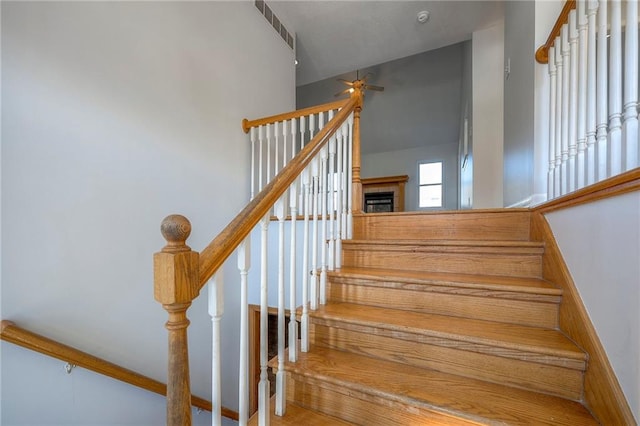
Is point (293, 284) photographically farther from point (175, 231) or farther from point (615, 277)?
point (615, 277)

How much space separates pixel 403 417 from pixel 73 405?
1616mm

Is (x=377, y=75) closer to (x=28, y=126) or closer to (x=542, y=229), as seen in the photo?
(x=542, y=229)

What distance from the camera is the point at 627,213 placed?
2.39 feet

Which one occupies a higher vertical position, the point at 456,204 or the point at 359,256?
the point at 456,204

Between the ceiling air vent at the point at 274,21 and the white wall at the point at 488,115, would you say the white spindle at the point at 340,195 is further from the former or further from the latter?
the white wall at the point at 488,115

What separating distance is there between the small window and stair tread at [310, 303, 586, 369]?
6096 mm

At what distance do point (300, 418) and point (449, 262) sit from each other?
1042mm

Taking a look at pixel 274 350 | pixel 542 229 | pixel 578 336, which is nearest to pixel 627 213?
pixel 578 336

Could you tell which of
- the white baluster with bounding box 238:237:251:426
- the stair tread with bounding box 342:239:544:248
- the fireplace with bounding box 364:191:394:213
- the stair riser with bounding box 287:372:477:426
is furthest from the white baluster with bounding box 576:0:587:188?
the fireplace with bounding box 364:191:394:213

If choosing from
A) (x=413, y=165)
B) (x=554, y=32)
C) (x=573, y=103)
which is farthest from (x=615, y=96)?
(x=413, y=165)

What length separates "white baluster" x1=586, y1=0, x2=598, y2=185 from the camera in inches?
41.3

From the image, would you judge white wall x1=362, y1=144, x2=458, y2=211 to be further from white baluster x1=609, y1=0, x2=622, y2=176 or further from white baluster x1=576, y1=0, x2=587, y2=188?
white baluster x1=609, y1=0, x2=622, y2=176

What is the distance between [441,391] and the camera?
97 centimetres

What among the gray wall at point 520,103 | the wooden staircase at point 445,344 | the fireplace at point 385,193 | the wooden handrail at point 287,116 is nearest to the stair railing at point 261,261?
the wooden staircase at point 445,344
